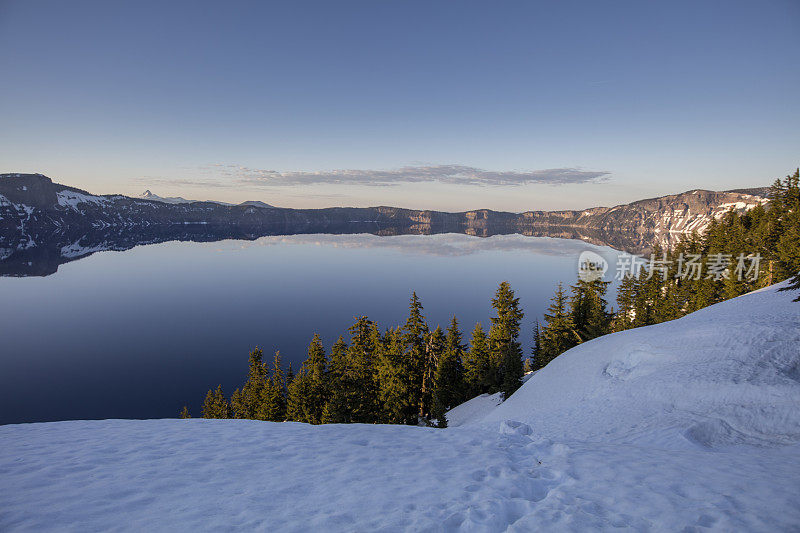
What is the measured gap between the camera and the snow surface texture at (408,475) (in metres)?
5.07

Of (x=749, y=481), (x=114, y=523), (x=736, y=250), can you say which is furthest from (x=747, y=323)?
(x=736, y=250)

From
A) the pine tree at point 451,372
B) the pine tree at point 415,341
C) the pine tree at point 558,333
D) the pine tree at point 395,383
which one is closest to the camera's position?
the pine tree at point 395,383

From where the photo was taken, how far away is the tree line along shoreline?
30078 mm

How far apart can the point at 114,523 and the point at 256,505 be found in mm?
2026

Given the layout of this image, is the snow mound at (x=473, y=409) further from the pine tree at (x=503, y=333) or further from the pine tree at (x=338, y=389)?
the pine tree at (x=338, y=389)

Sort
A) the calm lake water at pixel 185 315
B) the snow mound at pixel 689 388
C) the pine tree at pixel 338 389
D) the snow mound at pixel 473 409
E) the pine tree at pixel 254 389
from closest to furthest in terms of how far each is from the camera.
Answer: the snow mound at pixel 689 388 < the pine tree at pixel 338 389 < the snow mound at pixel 473 409 < the pine tree at pixel 254 389 < the calm lake water at pixel 185 315

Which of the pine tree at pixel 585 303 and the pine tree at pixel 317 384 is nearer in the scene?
the pine tree at pixel 317 384

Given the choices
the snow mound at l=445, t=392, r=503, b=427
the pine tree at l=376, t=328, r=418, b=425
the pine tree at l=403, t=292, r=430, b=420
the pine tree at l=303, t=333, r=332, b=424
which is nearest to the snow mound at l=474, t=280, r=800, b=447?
the snow mound at l=445, t=392, r=503, b=427

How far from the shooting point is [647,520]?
503 cm

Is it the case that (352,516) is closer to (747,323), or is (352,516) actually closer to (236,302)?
(747,323)

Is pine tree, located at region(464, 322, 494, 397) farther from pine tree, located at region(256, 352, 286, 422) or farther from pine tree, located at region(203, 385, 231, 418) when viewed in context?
pine tree, located at region(203, 385, 231, 418)

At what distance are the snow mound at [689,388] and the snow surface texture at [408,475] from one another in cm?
11

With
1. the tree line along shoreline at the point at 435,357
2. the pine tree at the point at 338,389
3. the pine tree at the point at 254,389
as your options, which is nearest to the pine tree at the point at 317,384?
the tree line along shoreline at the point at 435,357

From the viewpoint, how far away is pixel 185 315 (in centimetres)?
7569
